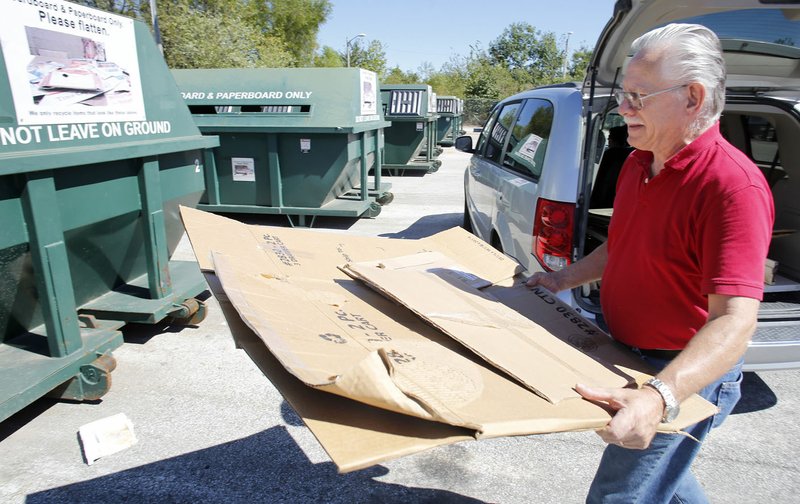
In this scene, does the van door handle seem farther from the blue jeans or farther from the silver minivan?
the blue jeans

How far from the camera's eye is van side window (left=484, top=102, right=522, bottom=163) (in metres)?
4.60

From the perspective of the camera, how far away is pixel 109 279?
13.7ft

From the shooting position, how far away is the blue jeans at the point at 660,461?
1658 mm

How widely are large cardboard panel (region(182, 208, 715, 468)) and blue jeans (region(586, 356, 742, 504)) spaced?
0.26 m

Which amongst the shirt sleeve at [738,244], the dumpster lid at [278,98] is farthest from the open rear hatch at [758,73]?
the dumpster lid at [278,98]

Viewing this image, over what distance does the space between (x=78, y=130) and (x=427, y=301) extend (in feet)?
9.21

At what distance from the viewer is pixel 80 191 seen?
3379 millimetres

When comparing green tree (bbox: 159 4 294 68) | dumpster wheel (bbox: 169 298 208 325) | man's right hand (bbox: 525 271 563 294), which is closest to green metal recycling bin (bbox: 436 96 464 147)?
green tree (bbox: 159 4 294 68)

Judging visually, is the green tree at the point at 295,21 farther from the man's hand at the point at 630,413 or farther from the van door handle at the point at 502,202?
the man's hand at the point at 630,413

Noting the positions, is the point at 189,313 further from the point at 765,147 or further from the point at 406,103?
the point at 406,103

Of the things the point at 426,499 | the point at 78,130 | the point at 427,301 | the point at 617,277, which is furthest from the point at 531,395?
the point at 78,130

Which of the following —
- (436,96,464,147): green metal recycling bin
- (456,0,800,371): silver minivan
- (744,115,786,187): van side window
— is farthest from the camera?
(436,96,464,147): green metal recycling bin

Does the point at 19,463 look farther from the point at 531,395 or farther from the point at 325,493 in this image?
the point at 531,395

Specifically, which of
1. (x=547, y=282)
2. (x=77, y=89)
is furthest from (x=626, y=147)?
(x=77, y=89)
